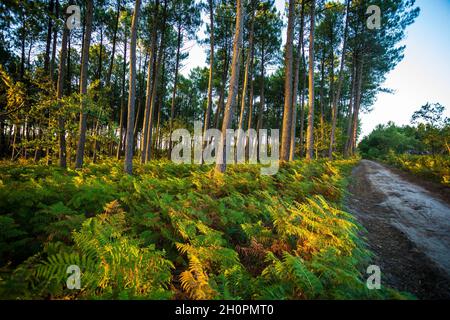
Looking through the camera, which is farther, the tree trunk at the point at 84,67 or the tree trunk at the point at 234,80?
the tree trunk at the point at 84,67

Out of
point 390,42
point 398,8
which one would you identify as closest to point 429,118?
point 390,42

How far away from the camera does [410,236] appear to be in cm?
495

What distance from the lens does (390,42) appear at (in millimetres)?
19422

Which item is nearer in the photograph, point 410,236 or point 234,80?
point 410,236

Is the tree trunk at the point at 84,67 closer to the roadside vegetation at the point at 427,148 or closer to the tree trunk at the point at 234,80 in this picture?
the tree trunk at the point at 234,80

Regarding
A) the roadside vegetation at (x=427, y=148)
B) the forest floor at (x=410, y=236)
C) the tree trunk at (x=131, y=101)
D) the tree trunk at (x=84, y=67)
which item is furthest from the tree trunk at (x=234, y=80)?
the roadside vegetation at (x=427, y=148)

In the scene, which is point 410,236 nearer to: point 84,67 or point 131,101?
point 131,101

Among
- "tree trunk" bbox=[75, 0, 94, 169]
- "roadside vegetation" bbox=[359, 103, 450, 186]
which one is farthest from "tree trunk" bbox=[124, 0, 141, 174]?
"roadside vegetation" bbox=[359, 103, 450, 186]

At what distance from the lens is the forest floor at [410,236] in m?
3.37

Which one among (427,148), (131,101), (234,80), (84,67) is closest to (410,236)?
(234,80)

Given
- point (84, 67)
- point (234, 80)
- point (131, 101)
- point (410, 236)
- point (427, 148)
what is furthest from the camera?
point (427, 148)

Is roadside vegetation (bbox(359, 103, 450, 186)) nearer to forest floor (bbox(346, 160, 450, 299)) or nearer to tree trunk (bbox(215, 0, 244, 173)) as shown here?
forest floor (bbox(346, 160, 450, 299))

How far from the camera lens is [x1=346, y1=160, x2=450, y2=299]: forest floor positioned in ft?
11.1
